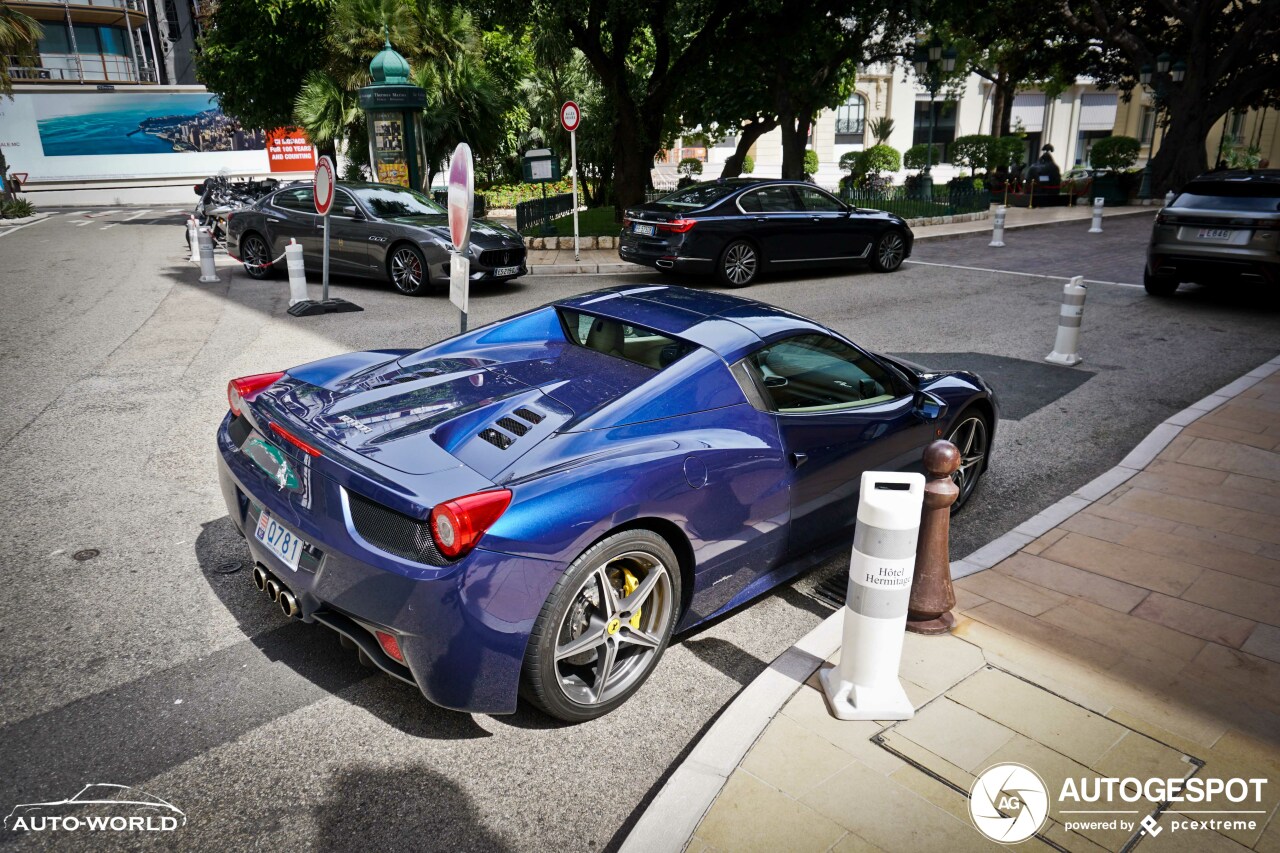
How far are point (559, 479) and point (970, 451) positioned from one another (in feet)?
10.7

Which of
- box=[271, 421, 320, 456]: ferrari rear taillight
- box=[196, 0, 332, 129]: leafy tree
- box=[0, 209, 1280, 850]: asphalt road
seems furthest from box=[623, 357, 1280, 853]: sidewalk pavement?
box=[196, 0, 332, 129]: leafy tree

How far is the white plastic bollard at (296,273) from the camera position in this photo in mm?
10766

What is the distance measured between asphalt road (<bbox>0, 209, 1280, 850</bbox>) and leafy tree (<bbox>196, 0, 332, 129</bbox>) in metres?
20.1

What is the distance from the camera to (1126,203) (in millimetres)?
29297

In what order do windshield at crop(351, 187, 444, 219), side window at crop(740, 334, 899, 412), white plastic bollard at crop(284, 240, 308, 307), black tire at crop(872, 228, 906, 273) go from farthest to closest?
1. black tire at crop(872, 228, 906, 273)
2. windshield at crop(351, 187, 444, 219)
3. white plastic bollard at crop(284, 240, 308, 307)
4. side window at crop(740, 334, 899, 412)

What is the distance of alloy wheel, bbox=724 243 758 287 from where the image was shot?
1298cm

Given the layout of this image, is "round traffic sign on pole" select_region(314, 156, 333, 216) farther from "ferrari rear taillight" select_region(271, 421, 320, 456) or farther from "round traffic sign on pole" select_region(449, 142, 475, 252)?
"ferrari rear taillight" select_region(271, 421, 320, 456)

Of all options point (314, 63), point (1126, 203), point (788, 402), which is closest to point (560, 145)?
point (314, 63)

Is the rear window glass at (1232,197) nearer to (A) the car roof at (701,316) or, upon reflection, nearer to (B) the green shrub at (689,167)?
(A) the car roof at (701,316)

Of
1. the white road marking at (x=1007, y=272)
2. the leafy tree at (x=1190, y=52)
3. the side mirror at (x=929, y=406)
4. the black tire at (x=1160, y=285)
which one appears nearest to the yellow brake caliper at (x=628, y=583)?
the side mirror at (x=929, y=406)

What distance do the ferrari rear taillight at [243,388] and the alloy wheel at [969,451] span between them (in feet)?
12.2

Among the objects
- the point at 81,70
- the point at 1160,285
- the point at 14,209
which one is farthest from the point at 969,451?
the point at 81,70

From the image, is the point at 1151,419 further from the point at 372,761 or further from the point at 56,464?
the point at 56,464

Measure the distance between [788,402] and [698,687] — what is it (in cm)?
132
